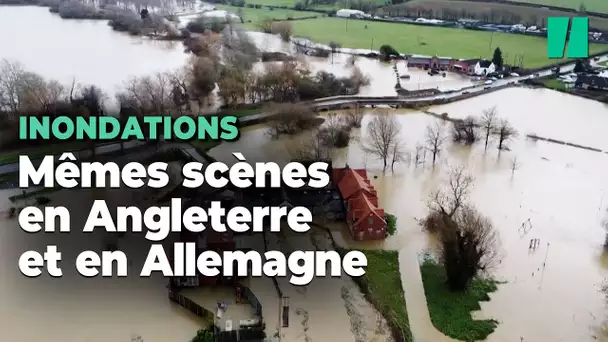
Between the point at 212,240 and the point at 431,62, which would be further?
the point at 431,62

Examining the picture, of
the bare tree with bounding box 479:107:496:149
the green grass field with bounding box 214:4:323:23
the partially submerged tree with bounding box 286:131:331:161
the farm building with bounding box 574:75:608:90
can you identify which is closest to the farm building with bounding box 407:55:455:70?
the farm building with bounding box 574:75:608:90

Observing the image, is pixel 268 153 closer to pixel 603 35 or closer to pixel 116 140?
pixel 116 140

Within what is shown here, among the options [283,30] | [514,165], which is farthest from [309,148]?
[283,30]

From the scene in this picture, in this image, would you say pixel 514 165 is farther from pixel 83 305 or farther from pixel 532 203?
pixel 83 305

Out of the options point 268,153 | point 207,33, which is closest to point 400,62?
point 207,33

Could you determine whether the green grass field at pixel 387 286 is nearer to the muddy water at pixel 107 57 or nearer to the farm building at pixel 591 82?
the muddy water at pixel 107 57
